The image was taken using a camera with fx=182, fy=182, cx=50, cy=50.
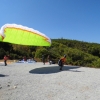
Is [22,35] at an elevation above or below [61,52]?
above

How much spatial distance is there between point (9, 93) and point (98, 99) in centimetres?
481

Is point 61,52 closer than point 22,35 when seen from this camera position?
No

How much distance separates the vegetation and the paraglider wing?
31.9 ft

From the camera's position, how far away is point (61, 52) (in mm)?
41531

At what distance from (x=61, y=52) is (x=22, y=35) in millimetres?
21211

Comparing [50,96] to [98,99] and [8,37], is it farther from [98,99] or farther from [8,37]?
[8,37]

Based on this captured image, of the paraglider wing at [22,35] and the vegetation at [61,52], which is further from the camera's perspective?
the vegetation at [61,52]

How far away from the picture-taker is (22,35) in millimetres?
21266

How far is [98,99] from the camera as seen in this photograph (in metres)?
9.18

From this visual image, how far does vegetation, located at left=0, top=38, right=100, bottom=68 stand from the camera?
34306 mm

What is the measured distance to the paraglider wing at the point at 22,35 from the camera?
20688 millimetres

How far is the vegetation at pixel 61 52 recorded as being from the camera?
3431 centimetres

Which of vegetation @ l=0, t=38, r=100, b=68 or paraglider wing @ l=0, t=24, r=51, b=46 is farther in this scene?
vegetation @ l=0, t=38, r=100, b=68

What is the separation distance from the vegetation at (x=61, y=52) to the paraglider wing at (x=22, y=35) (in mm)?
9717
